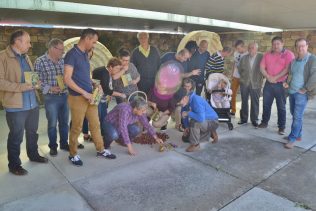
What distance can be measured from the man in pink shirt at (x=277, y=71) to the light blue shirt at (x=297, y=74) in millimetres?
402

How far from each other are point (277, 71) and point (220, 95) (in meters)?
1.07

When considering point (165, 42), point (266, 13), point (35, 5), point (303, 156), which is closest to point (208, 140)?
point (303, 156)

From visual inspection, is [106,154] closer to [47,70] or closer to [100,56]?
[47,70]

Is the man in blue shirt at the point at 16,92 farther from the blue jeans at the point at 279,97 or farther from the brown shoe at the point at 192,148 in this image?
the blue jeans at the point at 279,97

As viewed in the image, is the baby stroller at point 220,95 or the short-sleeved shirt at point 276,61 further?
the baby stroller at point 220,95

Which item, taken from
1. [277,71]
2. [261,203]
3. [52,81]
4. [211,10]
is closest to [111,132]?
[52,81]

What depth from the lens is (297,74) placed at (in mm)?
4172

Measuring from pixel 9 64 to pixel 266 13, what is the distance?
605 cm

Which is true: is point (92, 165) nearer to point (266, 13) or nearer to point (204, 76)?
point (204, 76)

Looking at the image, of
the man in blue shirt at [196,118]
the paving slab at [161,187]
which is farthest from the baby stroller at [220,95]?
the paving slab at [161,187]

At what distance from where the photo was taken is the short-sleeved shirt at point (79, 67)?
3227 mm

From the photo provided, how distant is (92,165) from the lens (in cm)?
359

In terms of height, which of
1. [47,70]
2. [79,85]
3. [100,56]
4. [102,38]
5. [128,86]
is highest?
[102,38]

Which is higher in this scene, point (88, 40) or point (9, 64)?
point (88, 40)
